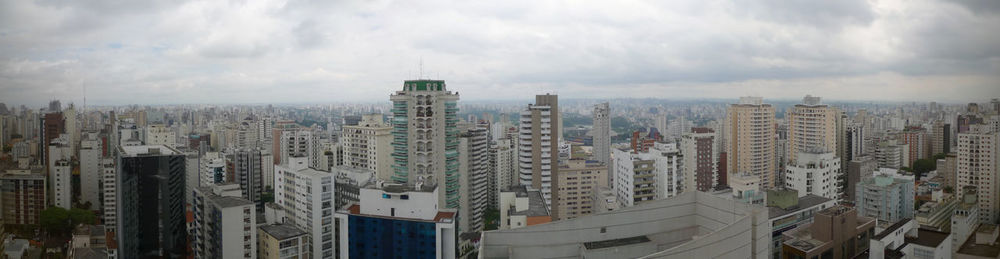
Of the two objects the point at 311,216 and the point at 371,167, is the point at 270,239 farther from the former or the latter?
the point at 371,167

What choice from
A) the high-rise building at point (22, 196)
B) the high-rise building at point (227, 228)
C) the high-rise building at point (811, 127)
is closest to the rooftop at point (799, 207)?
the high-rise building at point (811, 127)

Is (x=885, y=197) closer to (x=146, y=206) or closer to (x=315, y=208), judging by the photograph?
(x=315, y=208)

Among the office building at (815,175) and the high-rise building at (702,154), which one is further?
the high-rise building at (702,154)

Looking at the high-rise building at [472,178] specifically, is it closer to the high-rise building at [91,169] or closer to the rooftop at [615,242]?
the high-rise building at [91,169]

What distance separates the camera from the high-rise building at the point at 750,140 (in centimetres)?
1302

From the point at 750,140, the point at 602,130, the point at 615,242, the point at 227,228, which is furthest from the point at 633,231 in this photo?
the point at 602,130

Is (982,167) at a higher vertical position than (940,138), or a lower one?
lower

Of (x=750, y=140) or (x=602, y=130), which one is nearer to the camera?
(x=750, y=140)

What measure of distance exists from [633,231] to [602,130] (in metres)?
11.8

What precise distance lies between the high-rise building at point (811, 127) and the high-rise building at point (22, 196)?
11.7m

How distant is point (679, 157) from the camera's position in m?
9.89

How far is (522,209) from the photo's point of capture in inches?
342

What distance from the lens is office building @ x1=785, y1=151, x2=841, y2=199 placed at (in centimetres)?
914

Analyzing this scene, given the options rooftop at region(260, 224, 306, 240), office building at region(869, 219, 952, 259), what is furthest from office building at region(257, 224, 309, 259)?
office building at region(869, 219, 952, 259)
